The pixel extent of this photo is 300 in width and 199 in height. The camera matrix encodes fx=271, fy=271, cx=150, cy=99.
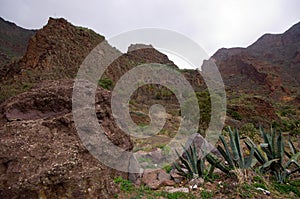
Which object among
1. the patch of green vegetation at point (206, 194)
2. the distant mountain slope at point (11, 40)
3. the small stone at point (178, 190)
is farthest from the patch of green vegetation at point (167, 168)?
the distant mountain slope at point (11, 40)

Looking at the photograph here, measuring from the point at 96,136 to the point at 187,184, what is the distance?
1682 mm

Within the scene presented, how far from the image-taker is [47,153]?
3.54 metres

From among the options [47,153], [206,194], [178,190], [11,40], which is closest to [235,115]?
[178,190]

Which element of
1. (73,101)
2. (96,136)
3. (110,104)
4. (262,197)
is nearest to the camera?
(262,197)

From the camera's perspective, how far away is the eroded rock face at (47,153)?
3.23 m

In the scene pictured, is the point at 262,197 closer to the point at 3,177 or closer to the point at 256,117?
the point at 3,177

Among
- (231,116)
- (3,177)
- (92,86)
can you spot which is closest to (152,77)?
(231,116)

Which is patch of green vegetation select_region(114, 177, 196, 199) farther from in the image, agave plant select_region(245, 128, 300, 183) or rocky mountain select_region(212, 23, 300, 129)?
rocky mountain select_region(212, 23, 300, 129)

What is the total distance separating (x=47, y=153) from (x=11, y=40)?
5596cm

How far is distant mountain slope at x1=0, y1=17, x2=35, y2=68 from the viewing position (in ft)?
141

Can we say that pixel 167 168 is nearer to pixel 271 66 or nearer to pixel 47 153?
pixel 47 153

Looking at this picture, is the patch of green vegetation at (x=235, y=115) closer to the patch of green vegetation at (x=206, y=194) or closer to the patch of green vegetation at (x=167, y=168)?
the patch of green vegetation at (x=167, y=168)

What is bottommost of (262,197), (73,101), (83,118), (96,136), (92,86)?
(262,197)

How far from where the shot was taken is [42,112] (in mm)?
4551
